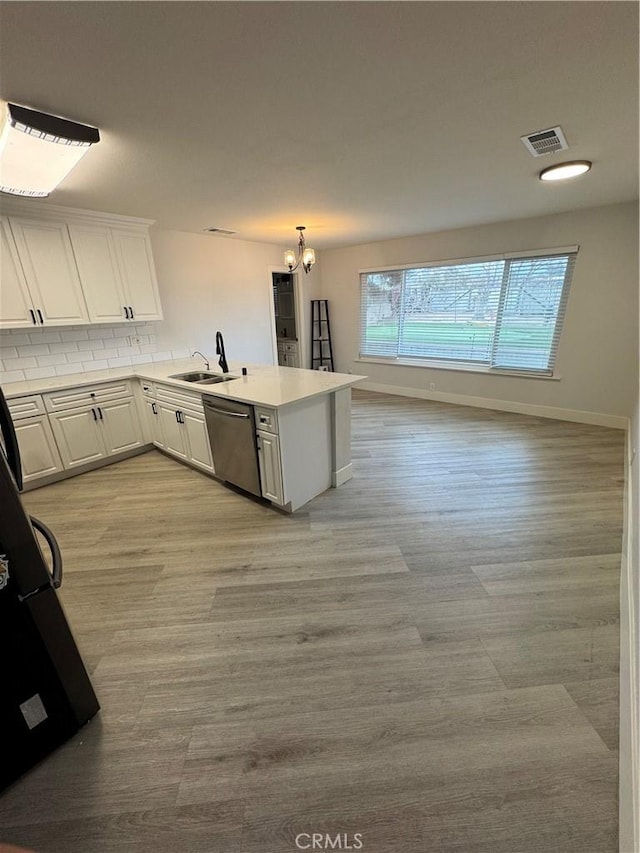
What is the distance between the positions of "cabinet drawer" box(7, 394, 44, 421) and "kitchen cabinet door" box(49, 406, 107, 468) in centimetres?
12

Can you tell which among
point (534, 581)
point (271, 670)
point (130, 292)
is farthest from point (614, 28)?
point (130, 292)

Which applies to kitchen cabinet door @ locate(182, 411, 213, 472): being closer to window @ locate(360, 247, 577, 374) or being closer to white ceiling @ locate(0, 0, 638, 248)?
white ceiling @ locate(0, 0, 638, 248)

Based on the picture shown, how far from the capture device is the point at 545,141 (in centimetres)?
206

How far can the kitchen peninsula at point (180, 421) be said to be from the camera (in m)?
2.54

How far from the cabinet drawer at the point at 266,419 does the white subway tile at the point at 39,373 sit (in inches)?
100

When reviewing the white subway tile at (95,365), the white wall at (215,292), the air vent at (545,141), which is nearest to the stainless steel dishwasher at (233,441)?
the white subway tile at (95,365)

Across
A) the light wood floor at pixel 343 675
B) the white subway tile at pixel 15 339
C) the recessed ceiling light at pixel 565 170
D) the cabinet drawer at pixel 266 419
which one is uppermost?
the recessed ceiling light at pixel 565 170

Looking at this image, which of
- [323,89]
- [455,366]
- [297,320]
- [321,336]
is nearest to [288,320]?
[297,320]

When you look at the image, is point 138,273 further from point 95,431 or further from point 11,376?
point 95,431

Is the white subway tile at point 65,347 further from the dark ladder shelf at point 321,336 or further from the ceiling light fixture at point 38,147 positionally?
the dark ladder shelf at point 321,336

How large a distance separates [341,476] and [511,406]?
3193mm

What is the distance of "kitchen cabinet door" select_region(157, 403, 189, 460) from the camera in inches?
131

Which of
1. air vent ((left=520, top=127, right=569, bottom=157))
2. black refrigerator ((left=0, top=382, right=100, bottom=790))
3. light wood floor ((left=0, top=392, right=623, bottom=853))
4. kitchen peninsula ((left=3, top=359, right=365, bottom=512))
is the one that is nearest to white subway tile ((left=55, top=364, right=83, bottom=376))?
kitchen peninsula ((left=3, top=359, right=365, bottom=512))

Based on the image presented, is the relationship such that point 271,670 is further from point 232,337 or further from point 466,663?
point 232,337
